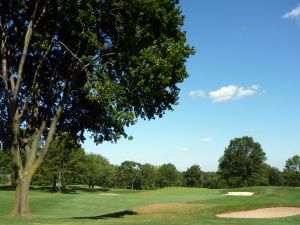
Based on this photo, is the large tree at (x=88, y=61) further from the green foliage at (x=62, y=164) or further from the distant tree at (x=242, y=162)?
the distant tree at (x=242, y=162)

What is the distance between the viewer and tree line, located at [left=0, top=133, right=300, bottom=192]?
76.7m

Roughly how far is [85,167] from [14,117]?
195 ft

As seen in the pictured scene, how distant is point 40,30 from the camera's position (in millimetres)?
23359

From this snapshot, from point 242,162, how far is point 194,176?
39.1 meters

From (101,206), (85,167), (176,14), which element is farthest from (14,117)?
(85,167)

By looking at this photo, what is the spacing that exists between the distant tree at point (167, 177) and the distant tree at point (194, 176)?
32.9ft

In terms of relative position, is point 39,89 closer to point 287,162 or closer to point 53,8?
point 53,8

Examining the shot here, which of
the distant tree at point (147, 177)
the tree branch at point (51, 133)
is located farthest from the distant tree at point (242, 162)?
the tree branch at point (51, 133)

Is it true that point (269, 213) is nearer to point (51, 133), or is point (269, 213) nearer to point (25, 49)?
point (51, 133)

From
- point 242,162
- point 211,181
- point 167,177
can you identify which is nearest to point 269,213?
point 242,162

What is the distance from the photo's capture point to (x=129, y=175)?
162625mm

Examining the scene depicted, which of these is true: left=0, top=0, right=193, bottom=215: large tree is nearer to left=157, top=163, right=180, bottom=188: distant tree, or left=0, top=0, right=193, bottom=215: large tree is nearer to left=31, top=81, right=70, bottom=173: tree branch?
left=31, top=81, right=70, bottom=173: tree branch

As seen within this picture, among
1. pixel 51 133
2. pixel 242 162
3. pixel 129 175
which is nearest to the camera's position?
pixel 51 133

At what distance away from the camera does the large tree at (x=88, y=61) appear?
22031mm
